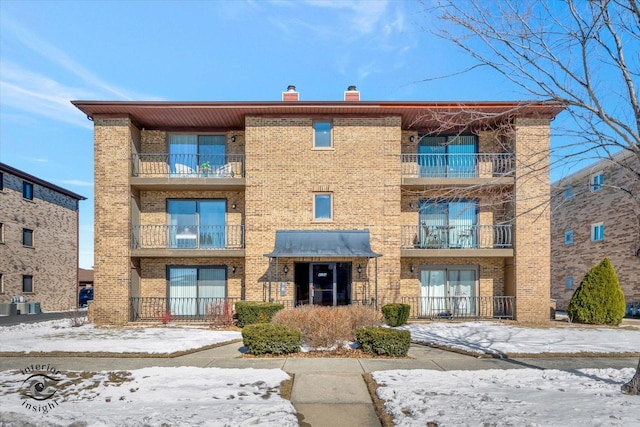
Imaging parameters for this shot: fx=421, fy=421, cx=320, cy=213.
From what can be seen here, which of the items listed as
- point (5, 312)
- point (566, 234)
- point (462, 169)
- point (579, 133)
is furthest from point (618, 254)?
point (5, 312)

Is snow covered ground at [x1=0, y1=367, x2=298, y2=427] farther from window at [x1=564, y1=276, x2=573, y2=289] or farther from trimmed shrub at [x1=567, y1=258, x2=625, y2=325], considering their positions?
window at [x1=564, y1=276, x2=573, y2=289]

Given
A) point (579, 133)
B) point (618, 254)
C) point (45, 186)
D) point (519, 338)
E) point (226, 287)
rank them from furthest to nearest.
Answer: point (45, 186) → point (618, 254) → point (226, 287) → point (519, 338) → point (579, 133)

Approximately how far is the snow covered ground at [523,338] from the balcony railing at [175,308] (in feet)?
24.1

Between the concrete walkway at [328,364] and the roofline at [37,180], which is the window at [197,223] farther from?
the roofline at [37,180]

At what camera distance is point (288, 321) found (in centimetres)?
1009

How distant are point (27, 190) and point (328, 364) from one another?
25996 millimetres

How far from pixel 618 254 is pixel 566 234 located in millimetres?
4813

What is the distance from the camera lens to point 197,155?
1661cm

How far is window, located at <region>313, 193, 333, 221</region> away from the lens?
15711 millimetres

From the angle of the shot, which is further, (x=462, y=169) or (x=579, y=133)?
(x=462, y=169)

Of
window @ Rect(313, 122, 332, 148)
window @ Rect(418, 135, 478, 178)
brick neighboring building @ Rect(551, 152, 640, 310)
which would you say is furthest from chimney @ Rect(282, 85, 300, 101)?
brick neighboring building @ Rect(551, 152, 640, 310)

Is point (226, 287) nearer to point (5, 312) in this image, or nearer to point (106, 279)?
point (106, 279)

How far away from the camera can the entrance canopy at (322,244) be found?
46.2ft

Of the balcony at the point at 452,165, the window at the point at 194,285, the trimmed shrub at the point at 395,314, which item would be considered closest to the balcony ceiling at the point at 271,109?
the balcony at the point at 452,165
